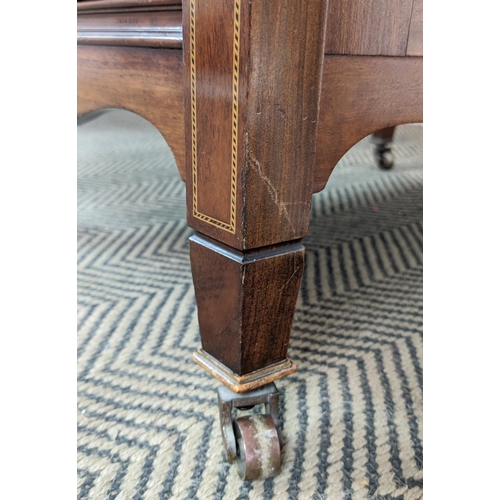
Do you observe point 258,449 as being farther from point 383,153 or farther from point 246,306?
point 383,153

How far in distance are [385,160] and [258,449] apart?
4.20ft

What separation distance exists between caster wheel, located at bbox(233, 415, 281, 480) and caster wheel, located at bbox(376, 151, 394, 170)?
4.12ft

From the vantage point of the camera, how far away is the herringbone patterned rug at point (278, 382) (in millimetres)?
465

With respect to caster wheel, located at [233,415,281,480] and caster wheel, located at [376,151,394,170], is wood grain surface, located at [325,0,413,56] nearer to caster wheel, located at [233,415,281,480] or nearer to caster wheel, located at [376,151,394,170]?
caster wheel, located at [233,415,281,480]

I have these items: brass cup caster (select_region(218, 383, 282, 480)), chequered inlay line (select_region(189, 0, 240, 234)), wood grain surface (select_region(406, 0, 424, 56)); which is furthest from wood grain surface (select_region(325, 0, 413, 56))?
brass cup caster (select_region(218, 383, 282, 480))

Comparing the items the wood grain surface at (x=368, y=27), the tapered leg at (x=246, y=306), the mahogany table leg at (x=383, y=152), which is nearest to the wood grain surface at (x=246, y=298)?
the tapered leg at (x=246, y=306)

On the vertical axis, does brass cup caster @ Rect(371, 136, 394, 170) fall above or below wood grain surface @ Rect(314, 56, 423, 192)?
below

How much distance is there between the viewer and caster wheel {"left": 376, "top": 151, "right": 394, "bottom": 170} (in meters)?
1.58

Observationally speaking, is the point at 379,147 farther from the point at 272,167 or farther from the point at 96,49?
the point at 272,167

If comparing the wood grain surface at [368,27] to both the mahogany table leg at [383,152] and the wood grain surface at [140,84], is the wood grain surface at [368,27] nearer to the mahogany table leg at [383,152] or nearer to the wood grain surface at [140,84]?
the wood grain surface at [140,84]

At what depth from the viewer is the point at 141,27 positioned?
49 centimetres

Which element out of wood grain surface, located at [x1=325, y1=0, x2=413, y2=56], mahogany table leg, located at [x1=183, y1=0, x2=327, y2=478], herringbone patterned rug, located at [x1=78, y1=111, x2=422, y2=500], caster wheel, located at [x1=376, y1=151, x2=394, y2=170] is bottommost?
herringbone patterned rug, located at [x1=78, y1=111, x2=422, y2=500]

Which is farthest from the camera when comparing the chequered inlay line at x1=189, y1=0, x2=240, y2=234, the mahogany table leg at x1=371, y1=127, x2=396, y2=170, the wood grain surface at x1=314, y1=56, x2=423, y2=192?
the mahogany table leg at x1=371, y1=127, x2=396, y2=170

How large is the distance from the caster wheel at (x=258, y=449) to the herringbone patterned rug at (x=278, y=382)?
0.6 inches
